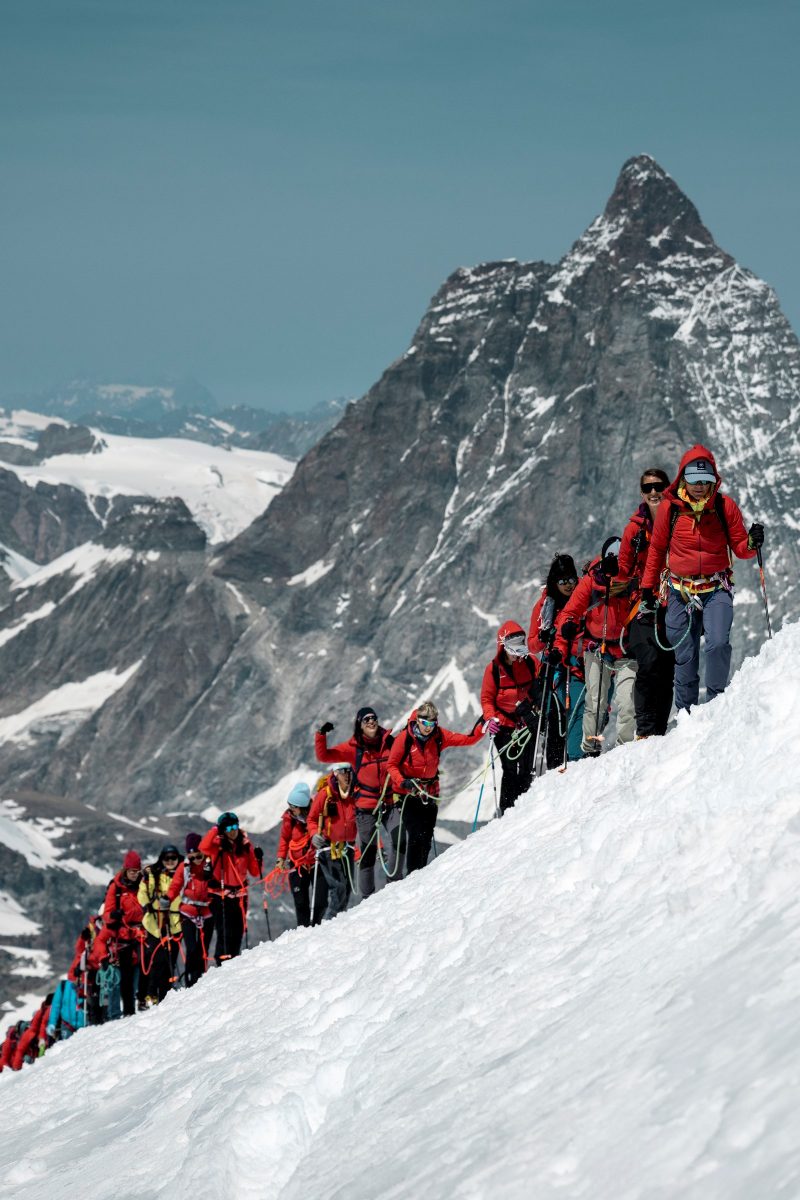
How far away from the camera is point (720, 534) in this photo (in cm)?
1469

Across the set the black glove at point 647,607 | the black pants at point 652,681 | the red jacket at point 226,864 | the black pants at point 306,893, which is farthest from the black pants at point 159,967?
the black glove at point 647,607

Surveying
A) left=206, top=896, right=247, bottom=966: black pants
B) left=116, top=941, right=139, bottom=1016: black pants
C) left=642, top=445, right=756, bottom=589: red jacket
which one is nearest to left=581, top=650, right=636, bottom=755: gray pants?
left=642, top=445, right=756, bottom=589: red jacket

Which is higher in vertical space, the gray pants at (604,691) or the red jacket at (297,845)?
the gray pants at (604,691)

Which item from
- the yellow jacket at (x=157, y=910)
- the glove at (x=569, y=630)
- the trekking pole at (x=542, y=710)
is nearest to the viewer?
the glove at (x=569, y=630)

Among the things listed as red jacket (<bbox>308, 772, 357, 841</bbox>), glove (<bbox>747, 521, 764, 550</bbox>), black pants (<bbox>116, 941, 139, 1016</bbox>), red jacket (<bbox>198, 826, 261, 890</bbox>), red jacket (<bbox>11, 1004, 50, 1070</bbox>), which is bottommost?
red jacket (<bbox>11, 1004, 50, 1070</bbox>)

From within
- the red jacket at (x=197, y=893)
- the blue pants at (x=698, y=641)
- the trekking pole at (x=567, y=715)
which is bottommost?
the red jacket at (x=197, y=893)

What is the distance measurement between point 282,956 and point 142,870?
21.7ft

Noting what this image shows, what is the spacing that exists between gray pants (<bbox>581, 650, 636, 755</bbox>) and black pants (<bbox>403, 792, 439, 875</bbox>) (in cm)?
355

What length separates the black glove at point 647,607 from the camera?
15.4 m

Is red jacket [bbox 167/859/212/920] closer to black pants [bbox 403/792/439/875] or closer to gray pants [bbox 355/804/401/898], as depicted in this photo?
gray pants [bbox 355/804/401/898]

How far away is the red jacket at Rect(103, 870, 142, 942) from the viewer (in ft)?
84.4

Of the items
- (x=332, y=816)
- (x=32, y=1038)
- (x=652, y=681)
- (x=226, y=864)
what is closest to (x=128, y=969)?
(x=226, y=864)

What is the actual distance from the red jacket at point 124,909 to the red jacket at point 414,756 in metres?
7.44

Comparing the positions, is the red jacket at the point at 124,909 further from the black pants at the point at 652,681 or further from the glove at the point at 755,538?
the glove at the point at 755,538
